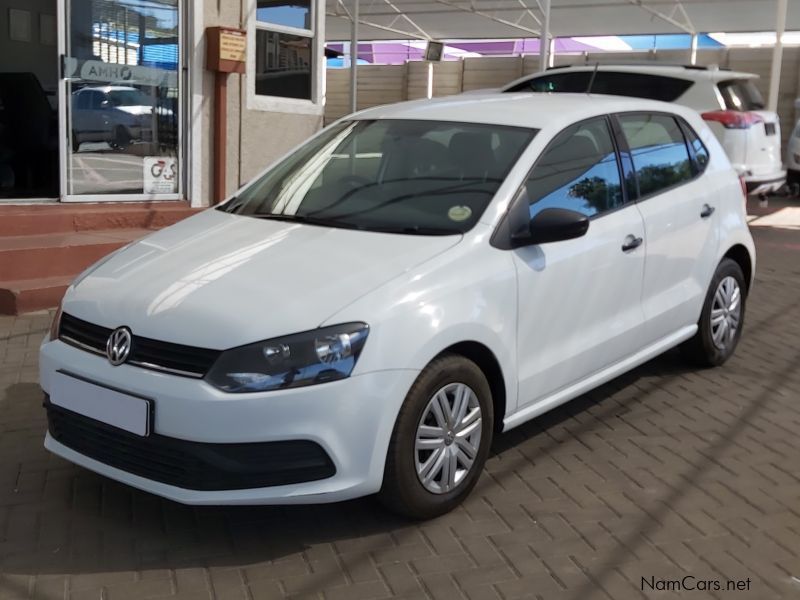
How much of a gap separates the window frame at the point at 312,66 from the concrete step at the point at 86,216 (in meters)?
1.42

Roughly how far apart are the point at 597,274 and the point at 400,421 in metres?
1.45

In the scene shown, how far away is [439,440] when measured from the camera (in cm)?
344

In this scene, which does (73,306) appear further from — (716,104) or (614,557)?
(716,104)

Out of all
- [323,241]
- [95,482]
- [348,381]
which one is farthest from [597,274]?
[95,482]

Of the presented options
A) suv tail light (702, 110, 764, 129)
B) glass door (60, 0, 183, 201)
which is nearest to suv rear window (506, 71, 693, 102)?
suv tail light (702, 110, 764, 129)

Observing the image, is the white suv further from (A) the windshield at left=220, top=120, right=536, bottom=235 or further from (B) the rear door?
(A) the windshield at left=220, top=120, right=536, bottom=235

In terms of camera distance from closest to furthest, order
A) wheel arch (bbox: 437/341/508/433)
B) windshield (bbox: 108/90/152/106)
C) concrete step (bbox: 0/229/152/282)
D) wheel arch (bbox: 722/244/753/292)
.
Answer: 1. wheel arch (bbox: 437/341/508/433)
2. wheel arch (bbox: 722/244/753/292)
3. concrete step (bbox: 0/229/152/282)
4. windshield (bbox: 108/90/152/106)

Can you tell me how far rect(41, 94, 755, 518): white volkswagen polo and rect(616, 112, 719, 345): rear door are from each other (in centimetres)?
2

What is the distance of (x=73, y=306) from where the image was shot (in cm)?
353

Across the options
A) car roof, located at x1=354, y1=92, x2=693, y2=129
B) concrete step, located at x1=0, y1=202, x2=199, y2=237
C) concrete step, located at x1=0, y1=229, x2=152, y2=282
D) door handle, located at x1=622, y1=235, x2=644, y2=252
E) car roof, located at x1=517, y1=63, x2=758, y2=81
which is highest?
car roof, located at x1=517, y1=63, x2=758, y2=81

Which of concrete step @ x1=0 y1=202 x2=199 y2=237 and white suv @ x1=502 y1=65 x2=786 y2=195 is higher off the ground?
white suv @ x1=502 y1=65 x2=786 y2=195

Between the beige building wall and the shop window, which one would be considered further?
the shop window

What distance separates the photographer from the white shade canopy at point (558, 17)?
21156 mm

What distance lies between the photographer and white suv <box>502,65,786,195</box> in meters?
10.4
